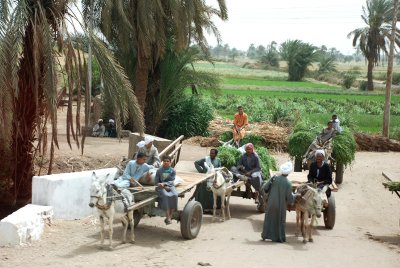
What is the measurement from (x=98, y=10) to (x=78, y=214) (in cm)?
1232

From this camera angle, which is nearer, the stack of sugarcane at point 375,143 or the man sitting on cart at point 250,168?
the man sitting on cart at point 250,168

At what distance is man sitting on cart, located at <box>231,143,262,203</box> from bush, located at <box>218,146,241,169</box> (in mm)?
500

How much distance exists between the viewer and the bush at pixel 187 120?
104 ft

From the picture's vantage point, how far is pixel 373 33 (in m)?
72.3

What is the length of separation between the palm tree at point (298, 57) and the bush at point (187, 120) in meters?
60.9

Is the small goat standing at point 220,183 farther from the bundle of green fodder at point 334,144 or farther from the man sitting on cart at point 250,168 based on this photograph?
the bundle of green fodder at point 334,144

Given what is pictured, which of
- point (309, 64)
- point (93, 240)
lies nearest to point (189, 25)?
point (93, 240)

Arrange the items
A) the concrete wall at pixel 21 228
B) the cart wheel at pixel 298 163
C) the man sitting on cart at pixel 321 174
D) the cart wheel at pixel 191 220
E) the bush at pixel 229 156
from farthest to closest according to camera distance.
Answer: the cart wheel at pixel 298 163 → the bush at pixel 229 156 → the man sitting on cart at pixel 321 174 → the cart wheel at pixel 191 220 → the concrete wall at pixel 21 228

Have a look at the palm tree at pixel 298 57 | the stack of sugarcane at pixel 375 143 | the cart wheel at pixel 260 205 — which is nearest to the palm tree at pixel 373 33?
the palm tree at pixel 298 57

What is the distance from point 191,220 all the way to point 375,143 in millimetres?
Result: 18804

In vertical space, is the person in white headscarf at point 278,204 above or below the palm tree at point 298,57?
below

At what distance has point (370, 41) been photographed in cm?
7325

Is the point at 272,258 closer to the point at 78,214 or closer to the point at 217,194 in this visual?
the point at 217,194

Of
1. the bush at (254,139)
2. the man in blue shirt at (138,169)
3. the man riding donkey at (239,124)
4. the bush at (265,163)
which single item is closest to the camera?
the man in blue shirt at (138,169)
